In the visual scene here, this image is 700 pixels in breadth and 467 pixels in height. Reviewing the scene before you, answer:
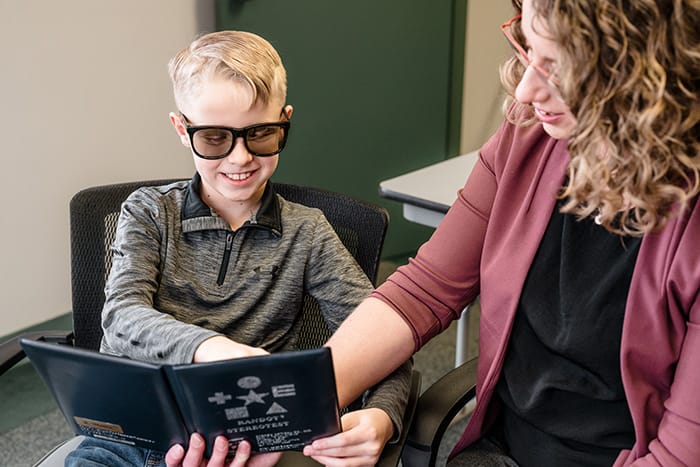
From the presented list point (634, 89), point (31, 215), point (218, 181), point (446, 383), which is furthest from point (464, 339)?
point (634, 89)

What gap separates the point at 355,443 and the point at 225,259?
0.41 meters

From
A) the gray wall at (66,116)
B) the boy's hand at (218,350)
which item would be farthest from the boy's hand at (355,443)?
the gray wall at (66,116)

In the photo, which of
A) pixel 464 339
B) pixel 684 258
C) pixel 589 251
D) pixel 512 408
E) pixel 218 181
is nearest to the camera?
pixel 684 258

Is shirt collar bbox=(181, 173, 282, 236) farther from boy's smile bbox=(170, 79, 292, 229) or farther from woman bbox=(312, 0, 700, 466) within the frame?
woman bbox=(312, 0, 700, 466)

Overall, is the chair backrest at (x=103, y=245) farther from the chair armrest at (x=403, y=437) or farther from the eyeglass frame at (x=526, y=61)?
the eyeglass frame at (x=526, y=61)

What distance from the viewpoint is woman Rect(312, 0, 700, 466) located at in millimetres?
882

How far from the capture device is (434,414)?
3.96 feet

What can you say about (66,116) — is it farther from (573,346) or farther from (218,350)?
(573,346)

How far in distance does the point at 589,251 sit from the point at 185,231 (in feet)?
2.11

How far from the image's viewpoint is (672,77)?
2.87ft

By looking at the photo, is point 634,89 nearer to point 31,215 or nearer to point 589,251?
point 589,251

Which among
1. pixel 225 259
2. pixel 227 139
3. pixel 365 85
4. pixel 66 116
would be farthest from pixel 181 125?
pixel 365 85

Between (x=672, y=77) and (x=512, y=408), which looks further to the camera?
(x=512, y=408)

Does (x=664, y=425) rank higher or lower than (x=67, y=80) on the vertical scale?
lower
